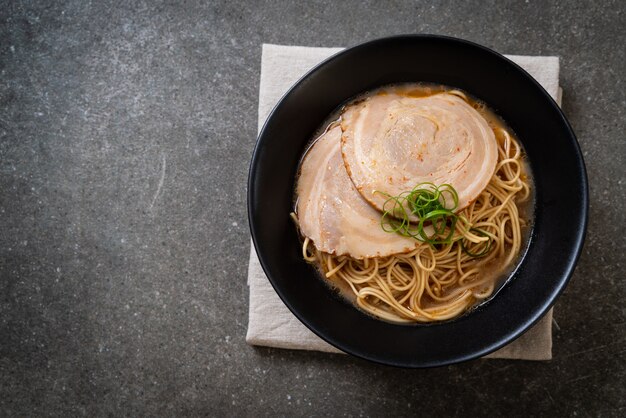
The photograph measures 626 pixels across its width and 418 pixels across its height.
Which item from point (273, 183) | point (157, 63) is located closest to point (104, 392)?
point (273, 183)

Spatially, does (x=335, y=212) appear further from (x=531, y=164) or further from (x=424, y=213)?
(x=531, y=164)

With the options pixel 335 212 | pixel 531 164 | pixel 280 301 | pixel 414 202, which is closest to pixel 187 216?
pixel 280 301

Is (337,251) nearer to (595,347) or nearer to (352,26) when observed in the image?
(352,26)

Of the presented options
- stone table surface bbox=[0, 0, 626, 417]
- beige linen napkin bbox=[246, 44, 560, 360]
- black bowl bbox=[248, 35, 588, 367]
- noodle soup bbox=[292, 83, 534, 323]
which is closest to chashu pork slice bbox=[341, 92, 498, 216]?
noodle soup bbox=[292, 83, 534, 323]

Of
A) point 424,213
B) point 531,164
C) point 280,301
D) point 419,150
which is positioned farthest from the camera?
point 280,301

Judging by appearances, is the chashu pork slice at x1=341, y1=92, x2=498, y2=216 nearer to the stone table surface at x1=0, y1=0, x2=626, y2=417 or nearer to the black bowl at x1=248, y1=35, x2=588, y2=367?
the black bowl at x1=248, y1=35, x2=588, y2=367
